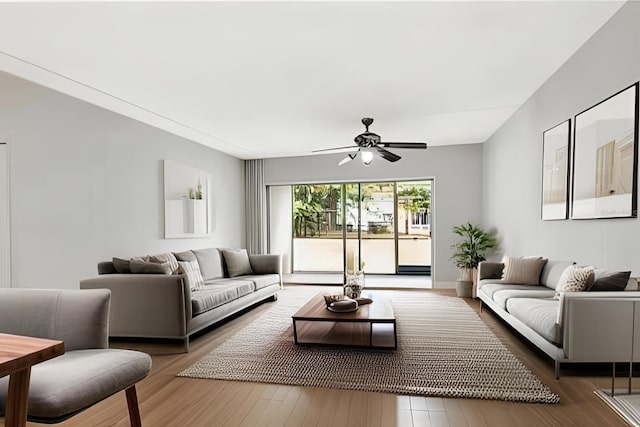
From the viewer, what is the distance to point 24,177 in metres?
3.61

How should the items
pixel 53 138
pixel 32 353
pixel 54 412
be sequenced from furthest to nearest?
pixel 53 138, pixel 54 412, pixel 32 353

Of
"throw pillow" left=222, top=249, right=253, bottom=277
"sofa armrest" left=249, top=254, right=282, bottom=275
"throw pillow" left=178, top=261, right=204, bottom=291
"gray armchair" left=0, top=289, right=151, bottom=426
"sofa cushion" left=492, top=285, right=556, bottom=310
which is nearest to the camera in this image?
"gray armchair" left=0, top=289, right=151, bottom=426

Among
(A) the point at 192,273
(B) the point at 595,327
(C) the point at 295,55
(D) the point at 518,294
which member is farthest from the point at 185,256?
(B) the point at 595,327

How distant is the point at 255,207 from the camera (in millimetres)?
8047

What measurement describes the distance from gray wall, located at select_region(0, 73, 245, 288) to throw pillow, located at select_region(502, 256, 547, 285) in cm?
440

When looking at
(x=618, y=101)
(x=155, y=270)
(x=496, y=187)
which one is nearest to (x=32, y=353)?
(x=155, y=270)

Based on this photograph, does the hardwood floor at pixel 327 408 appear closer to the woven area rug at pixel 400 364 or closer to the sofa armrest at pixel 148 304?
the woven area rug at pixel 400 364

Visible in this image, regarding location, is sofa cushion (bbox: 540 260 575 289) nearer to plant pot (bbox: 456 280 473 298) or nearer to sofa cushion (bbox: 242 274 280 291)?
plant pot (bbox: 456 280 473 298)

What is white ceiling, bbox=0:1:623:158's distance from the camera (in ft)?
8.64

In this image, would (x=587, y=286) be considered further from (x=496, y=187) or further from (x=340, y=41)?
(x=496, y=187)

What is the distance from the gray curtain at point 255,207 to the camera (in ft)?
26.3

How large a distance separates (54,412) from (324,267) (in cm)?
680

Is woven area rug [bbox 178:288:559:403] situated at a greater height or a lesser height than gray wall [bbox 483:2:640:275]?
lesser

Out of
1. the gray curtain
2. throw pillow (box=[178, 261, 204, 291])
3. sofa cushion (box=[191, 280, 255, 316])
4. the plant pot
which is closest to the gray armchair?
sofa cushion (box=[191, 280, 255, 316])
